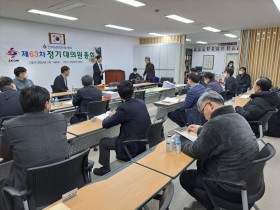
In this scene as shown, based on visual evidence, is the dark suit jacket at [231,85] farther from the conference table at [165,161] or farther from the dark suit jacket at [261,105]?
the conference table at [165,161]

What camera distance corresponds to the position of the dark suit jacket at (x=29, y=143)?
1396 mm

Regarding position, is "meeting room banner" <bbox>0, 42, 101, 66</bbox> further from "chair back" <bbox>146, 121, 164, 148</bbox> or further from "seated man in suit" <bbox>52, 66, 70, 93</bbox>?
"chair back" <bbox>146, 121, 164, 148</bbox>

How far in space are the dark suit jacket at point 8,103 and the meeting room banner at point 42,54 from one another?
4.50m

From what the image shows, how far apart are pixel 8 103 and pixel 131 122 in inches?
69.5

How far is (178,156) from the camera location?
1747 mm

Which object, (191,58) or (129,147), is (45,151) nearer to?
(129,147)

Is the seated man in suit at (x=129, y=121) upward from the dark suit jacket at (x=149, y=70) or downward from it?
downward

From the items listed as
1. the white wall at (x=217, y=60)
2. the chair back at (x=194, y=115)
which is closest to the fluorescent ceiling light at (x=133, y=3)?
the chair back at (x=194, y=115)

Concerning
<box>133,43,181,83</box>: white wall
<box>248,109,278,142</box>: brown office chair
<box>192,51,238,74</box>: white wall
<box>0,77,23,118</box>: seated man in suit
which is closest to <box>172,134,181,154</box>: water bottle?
<box>248,109,278,142</box>: brown office chair

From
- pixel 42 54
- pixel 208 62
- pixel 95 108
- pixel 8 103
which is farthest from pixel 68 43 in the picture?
pixel 208 62

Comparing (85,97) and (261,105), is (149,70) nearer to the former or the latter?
(85,97)

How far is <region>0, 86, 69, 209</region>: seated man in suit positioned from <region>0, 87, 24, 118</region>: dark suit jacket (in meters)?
1.36

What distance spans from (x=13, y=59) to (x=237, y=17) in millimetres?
7121

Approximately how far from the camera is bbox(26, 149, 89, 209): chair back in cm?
126
